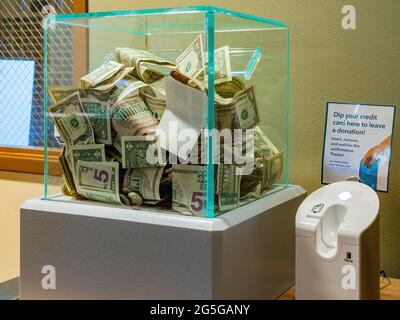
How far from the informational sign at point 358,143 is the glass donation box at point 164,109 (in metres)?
0.18

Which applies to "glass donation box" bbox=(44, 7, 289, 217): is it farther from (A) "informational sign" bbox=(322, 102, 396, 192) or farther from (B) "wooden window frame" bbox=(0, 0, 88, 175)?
(B) "wooden window frame" bbox=(0, 0, 88, 175)

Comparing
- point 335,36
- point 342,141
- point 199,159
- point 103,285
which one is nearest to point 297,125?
point 342,141

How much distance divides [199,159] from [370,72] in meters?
0.65

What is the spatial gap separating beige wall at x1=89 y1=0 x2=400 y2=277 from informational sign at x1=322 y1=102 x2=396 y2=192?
0.04 m

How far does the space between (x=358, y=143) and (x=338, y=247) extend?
1.51 ft

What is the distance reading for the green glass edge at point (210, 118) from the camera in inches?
43.4

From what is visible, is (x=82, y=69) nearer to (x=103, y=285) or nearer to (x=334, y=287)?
(x=103, y=285)

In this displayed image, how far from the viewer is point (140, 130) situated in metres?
1.22

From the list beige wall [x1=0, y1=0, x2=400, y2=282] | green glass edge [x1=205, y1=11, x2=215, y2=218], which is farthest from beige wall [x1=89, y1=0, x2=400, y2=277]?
green glass edge [x1=205, y1=11, x2=215, y2=218]

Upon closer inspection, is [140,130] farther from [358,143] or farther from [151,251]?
[358,143]

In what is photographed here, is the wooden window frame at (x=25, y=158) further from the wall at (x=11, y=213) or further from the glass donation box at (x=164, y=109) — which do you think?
the glass donation box at (x=164, y=109)

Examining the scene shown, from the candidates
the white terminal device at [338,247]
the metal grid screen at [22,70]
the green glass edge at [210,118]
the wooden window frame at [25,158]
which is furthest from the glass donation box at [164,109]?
the metal grid screen at [22,70]

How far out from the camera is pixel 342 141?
1543 mm

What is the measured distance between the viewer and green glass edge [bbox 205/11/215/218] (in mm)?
1104
